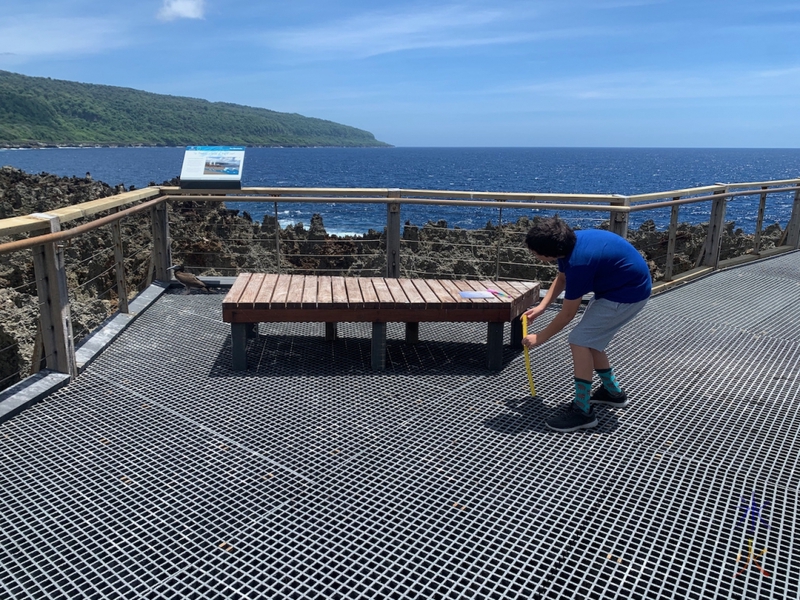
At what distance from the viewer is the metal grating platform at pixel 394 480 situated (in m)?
2.38

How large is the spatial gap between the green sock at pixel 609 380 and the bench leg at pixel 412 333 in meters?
1.62

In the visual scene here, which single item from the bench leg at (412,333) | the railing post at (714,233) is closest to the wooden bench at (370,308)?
the bench leg at (412,333)

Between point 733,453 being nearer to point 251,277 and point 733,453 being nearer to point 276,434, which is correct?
point 276,434

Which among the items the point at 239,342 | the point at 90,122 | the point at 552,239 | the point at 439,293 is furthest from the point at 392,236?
the point at 90,122

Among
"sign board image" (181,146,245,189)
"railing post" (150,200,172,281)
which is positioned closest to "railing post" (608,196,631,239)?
"sign board image" (181,146,245,189)

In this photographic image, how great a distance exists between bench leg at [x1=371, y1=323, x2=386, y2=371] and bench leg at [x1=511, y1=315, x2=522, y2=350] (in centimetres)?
114

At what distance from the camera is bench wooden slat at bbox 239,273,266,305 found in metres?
4.30

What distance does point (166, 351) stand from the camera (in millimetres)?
4855

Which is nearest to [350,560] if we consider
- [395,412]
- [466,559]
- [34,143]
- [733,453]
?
[466,559]

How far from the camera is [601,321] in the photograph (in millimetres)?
3605

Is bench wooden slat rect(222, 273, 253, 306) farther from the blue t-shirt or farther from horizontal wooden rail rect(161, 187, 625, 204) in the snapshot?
the blue t-shirt

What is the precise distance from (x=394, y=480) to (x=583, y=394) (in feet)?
4.15

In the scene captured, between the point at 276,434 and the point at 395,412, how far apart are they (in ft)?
2.41

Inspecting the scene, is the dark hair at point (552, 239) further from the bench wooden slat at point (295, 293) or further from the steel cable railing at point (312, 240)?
the steel cable railing at point (312, 240)
